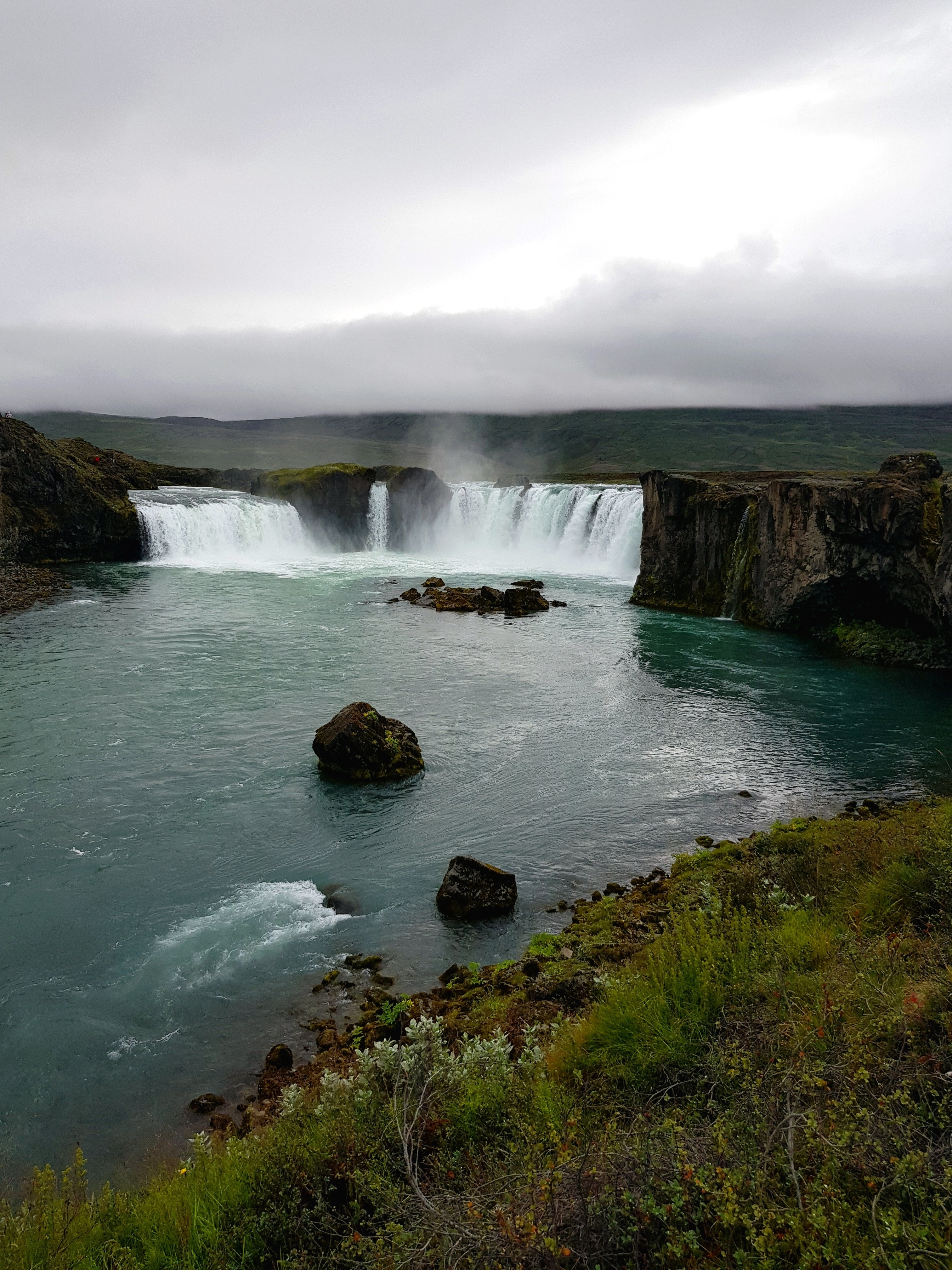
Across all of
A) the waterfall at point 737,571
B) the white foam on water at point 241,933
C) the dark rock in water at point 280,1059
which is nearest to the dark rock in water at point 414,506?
the waterfall at point 737,571

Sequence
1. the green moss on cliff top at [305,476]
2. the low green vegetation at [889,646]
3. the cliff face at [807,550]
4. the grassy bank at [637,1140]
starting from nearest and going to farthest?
1. the grassy bank at [637,1140]
2. the cliff face at [807,550]
3. the low green vegetation at [889,646]
4. the green moss on cliff top at [305,476]

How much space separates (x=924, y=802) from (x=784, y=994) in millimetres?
10485

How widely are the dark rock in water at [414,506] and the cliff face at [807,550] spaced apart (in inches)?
1066

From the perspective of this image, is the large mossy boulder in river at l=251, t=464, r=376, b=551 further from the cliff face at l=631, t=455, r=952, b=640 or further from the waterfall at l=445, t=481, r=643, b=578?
the cliff face at l=631, t=455, r=952, b=640

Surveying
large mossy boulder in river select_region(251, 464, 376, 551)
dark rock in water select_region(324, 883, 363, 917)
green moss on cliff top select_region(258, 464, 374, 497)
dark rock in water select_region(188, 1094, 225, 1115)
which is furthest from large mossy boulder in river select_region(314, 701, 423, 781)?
green moss on cliff top select_region(258, 464, 374, 497)

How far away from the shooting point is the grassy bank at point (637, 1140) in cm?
338

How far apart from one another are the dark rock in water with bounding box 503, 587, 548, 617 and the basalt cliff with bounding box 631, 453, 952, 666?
5.57 metres

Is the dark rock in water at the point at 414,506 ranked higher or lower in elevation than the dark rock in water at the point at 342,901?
higher

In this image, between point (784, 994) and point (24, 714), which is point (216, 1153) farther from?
point (24, 714)

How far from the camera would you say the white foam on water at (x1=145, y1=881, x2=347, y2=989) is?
9.70m

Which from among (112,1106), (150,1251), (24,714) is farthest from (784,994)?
(24,714)

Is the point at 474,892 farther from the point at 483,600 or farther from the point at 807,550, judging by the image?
the point at 483,600

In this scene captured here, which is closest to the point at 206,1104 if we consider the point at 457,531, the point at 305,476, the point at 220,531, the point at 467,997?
the point at 467,997

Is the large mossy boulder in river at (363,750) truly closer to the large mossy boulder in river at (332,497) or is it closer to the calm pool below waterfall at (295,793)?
the calm pool below waterfall at (295,793)
